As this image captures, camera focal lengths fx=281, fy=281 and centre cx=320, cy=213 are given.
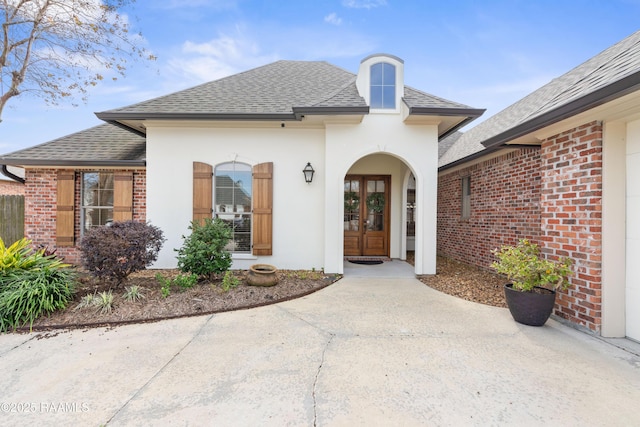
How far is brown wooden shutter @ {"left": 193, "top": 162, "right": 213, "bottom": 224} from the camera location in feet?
21.2

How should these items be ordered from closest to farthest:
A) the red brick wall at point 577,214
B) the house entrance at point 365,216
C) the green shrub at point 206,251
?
1. the red brick wall at point 577,214
2. the green shrub at point 206,251
3. the house entrance at point 365,216

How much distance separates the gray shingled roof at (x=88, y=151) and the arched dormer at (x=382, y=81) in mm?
5431

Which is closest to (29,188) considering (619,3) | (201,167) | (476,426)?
(201,167)

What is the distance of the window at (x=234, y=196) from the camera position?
21.7 feet

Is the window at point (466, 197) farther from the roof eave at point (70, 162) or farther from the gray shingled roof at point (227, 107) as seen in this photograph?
the roof eave at point (70, 162)

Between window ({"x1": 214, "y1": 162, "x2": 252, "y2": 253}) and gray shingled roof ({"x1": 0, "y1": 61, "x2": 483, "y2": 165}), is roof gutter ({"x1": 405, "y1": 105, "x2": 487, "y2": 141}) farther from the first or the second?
window ({"x1": 214, "y1": 162, "x2": 252, "y2": 253})

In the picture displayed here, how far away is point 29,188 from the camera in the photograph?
6.93 m

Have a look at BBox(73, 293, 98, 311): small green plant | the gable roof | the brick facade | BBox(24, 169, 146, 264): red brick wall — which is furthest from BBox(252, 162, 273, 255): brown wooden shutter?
the brick facade

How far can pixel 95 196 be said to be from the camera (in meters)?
7.06

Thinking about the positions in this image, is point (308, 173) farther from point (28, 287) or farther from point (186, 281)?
point (28, 287)

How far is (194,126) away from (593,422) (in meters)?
7.50

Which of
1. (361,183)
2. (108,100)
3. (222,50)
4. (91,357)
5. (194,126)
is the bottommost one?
(91,357)

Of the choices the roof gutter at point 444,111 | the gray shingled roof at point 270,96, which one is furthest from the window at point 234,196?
the roof gutter at point 444,111

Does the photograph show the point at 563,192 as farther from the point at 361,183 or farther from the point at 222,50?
the point at 222,50
